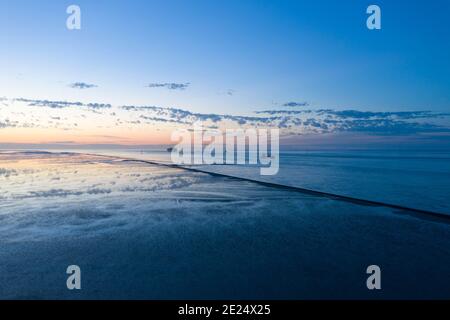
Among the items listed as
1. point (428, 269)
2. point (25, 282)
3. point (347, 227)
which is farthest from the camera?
point (347, 227)

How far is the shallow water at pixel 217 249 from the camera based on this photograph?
593 cm

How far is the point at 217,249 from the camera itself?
8086 mm

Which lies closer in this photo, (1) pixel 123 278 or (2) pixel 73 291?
(2) pixel 73 291

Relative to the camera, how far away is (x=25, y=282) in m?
6.10

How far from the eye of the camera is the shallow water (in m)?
Result: 5.93

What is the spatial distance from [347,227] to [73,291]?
27.2ft

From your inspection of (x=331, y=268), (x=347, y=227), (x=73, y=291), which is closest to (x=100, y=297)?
(x=73, y=291)

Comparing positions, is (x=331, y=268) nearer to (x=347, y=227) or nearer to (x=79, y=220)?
(x=347, y=227)

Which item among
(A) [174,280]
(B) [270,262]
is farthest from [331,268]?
(A) [174,280]

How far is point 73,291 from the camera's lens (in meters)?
5.82

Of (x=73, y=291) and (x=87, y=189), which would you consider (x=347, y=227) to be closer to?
Result: (x=73, y=291)
